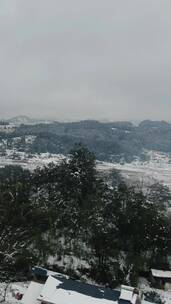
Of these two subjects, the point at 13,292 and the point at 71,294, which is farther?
the point at 13,292

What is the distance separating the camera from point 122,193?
48.5 meters

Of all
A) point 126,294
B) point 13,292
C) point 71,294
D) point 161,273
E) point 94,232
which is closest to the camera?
point 71,294

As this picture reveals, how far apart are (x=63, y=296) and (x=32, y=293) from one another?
238 cm

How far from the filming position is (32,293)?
2909 cm

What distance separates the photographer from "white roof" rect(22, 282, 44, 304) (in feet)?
92.3

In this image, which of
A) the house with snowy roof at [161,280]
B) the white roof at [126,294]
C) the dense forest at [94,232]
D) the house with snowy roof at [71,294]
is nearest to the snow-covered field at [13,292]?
the house with snowy roof at [71,294]

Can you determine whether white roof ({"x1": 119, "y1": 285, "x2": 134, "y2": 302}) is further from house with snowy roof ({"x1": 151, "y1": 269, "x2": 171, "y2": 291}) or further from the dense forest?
house with snowy roof ({"x1": 151, "y1": 269, "x2": 171, "y2": 291})

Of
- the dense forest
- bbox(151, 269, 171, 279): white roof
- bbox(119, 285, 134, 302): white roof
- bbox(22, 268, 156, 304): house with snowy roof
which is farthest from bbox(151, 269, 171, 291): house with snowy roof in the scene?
bbox(119, 285, 134, 302): white roof

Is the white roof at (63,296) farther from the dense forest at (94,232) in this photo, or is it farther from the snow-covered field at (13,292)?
the dense forest at (94,232)

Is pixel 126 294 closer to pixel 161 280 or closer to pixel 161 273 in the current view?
pixel 161 280

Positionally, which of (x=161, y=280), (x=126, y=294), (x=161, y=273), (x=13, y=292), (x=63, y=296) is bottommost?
(x=161, y=280)

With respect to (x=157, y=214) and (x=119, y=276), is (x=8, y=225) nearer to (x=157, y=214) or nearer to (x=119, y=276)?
(x=119, y=276)

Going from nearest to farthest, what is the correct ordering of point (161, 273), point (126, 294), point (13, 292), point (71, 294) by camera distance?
point (71, 294) < point (126, 294) < point (13, 292) < point (161, 273)

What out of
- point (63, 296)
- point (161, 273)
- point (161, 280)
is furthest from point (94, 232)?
point (63, 296)
